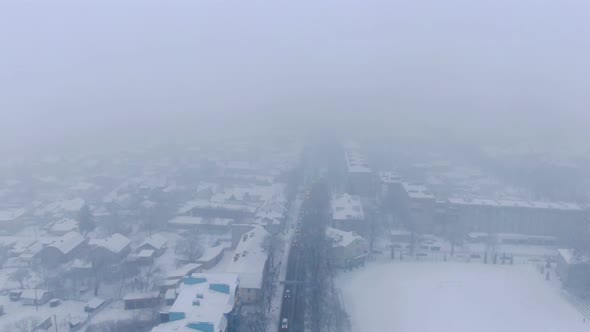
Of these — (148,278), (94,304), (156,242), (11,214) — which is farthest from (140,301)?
(11,214)

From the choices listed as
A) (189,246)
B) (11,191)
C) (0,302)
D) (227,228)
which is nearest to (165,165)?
(11,191)

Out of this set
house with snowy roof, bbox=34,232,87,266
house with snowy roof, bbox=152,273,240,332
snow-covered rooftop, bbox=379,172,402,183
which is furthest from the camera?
snow-covered rooftop, bbox=379,172,402,183

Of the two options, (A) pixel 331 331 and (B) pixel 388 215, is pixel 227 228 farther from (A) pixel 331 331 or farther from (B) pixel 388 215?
(A) pixel 331 331

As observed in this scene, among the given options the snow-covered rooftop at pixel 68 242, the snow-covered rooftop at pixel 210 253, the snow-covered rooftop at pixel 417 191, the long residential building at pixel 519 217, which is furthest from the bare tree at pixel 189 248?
the long residential building at pixel 519 217

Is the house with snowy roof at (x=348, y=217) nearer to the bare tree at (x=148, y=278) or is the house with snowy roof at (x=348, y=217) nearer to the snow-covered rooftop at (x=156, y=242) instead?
the snow-covered rooftop at (x=156, y=242)

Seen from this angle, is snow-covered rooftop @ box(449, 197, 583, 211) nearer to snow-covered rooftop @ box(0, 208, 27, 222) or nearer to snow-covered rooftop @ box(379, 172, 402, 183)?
snow-covered rooftop @ box(379, 172, 402, 183)

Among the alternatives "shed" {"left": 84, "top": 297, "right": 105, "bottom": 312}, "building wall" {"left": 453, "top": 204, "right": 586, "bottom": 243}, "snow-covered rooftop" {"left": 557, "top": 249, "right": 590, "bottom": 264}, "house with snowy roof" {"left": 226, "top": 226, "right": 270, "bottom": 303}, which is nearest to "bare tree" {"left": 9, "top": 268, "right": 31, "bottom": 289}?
"shed" {"left": 84, "top": 297, "right": 105, "bottom": 312}

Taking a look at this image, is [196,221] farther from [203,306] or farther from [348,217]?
[203,306]
